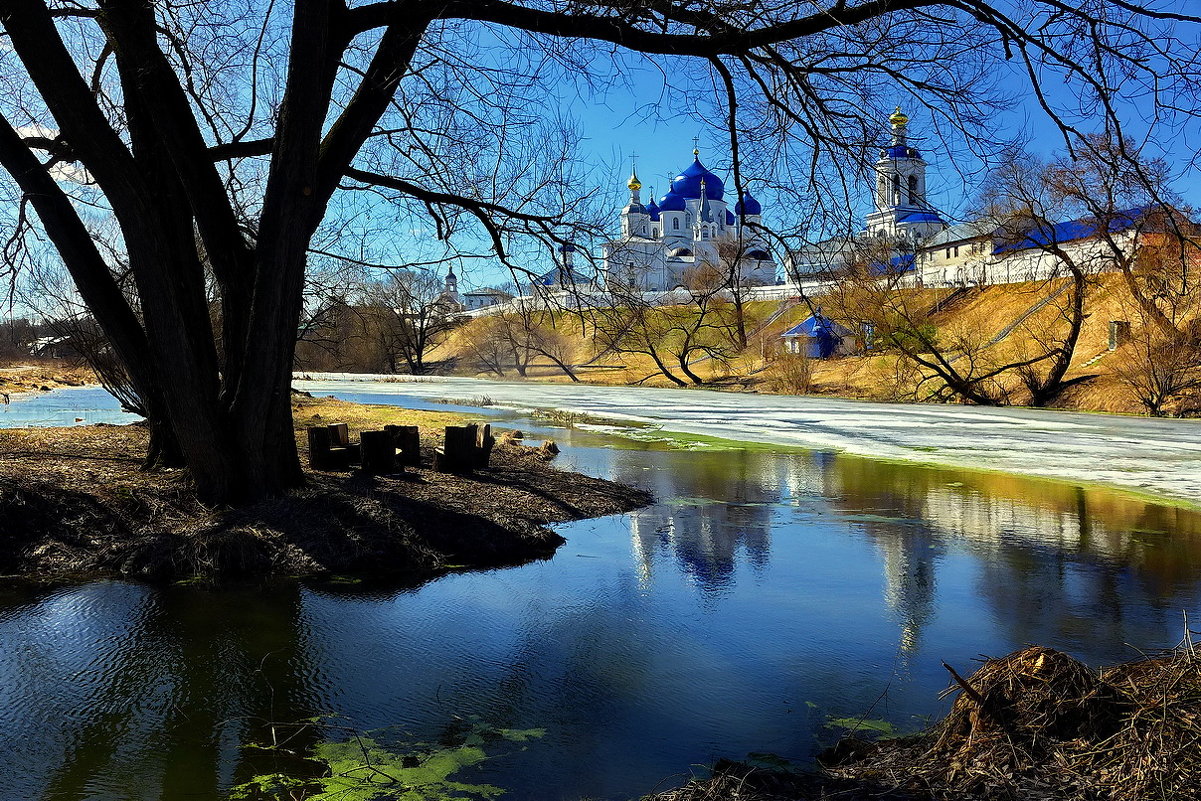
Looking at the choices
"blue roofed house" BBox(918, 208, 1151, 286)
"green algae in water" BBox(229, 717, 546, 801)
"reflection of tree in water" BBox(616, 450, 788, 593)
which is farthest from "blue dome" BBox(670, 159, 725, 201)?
"green algae in water" BBox(229, 717, 546, 801)

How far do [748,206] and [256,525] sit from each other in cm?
547

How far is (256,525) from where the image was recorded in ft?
28.2

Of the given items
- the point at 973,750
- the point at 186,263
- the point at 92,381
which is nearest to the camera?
the point at 973,750

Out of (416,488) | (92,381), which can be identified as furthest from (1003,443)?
(92,381)

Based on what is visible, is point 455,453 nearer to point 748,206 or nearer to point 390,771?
point 748,206

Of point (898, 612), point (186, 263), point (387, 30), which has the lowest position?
point (898, 612)

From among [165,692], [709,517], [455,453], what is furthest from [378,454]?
[165,692]

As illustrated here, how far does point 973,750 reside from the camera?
12.9 feet

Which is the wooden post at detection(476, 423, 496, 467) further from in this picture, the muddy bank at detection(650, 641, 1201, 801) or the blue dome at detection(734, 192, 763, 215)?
the muddy bank at detection(650, 641, 1201, 801)

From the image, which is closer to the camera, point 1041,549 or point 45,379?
point 1041,549

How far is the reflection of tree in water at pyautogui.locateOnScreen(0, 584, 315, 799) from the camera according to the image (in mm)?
4375

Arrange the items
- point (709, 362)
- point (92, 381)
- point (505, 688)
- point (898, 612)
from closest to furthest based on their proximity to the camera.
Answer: point (505, 688), point (898, 612), point (92, 381), point (709, 362)

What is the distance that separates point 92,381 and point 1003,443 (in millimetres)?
43715

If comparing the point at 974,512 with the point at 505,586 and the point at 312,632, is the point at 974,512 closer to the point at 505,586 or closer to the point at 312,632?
the point at 505,586
